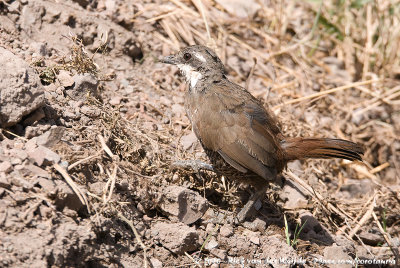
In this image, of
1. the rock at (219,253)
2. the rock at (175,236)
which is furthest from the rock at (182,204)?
the rock at (219,253)

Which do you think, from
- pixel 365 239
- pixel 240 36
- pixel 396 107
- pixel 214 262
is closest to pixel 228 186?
pixel 214 262

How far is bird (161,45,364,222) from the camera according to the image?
422 centimetres

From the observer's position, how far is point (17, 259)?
291 cm

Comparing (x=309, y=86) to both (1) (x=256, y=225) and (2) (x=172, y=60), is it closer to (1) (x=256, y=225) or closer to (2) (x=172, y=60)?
(2) (x=172, y=60)

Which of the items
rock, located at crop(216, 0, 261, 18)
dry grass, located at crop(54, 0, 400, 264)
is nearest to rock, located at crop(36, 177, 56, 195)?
dry grass, located at crop(54, 0, 400, 264)

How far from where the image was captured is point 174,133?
16.1ft

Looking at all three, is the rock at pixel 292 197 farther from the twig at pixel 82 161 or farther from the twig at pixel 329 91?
the twig at pixel 82 161

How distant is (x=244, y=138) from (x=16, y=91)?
6.26 feet

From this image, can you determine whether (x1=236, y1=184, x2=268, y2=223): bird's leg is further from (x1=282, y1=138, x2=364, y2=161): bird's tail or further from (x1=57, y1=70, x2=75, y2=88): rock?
(x1=57, y1=70, x2=75, y2=88): rock

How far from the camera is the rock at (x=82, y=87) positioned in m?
4.24

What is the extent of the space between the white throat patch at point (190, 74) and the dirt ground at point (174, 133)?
477 mm

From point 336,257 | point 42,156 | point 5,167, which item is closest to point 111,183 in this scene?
point 42,156

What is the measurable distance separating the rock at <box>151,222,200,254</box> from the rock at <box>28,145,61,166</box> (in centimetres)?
96

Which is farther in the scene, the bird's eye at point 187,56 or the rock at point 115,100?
the bird's eye at point 187,56
